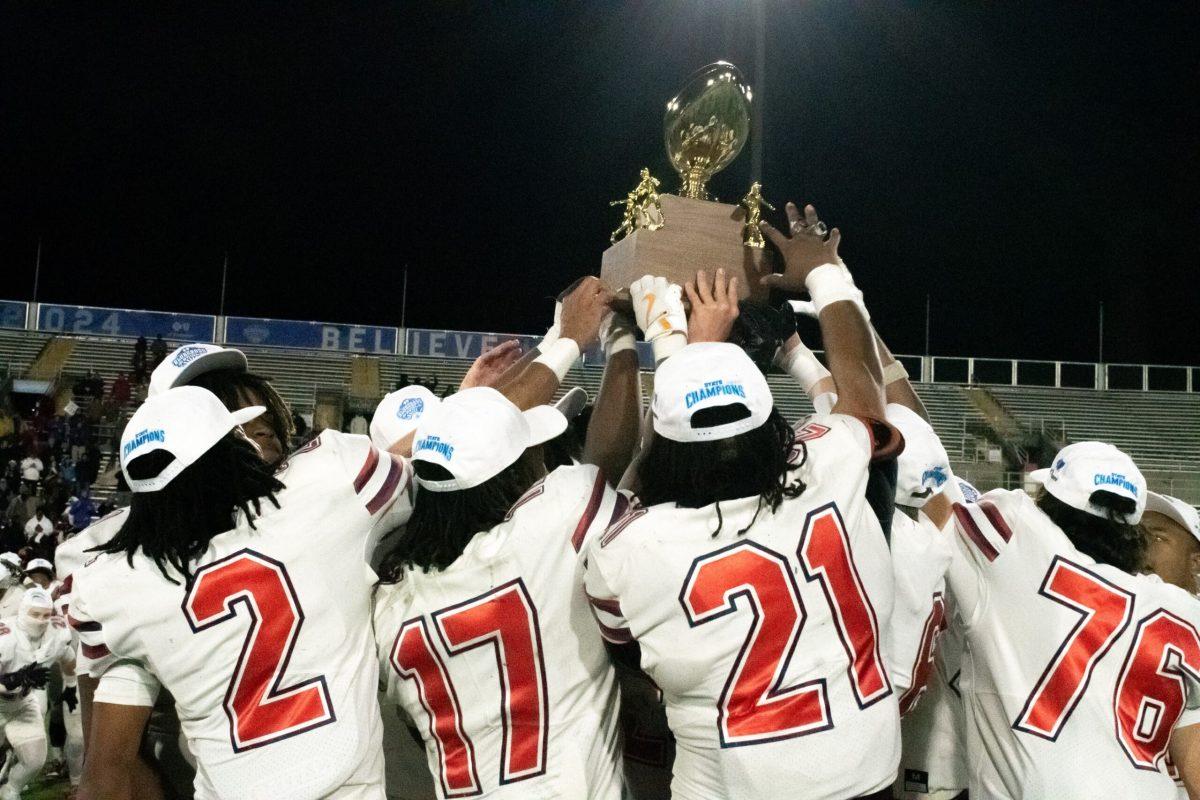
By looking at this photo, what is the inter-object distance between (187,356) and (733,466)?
1553mm

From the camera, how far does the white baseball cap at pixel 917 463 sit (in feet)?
9.21

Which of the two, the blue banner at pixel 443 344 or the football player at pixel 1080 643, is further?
the blue banner at pixel 443 344

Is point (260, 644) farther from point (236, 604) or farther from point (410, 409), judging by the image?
point (410, 409)

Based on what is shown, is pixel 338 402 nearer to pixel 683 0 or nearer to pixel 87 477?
pixel 87 477

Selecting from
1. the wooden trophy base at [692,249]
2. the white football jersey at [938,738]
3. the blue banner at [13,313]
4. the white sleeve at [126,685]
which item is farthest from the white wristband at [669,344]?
the blue banner at [13,313]

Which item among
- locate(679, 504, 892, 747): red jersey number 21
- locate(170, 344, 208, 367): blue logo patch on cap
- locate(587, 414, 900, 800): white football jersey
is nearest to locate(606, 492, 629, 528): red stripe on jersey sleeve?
locate(587, 414, 900, 800): white football jersey

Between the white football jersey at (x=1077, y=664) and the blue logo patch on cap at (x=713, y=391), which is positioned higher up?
the blue logo patch on cap at (x=713, y=391)

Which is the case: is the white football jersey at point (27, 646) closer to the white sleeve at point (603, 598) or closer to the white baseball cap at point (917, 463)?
the white sleeve at point (603, 598)

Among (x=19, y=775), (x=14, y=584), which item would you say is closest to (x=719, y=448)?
(x=19, y=775)

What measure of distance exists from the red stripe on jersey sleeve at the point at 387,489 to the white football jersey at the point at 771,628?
591 millimetres

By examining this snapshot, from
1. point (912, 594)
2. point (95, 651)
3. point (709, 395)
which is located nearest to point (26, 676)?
point (95, 651)

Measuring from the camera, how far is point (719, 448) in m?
2.18

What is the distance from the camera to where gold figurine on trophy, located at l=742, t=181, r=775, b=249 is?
10.4 feet

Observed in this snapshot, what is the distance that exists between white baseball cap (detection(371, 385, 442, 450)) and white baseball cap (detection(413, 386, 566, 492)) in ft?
2.79
